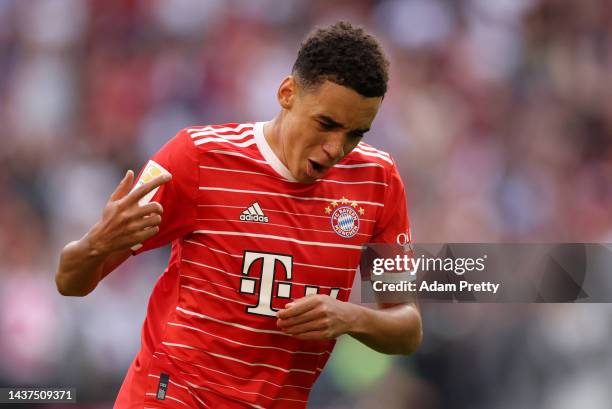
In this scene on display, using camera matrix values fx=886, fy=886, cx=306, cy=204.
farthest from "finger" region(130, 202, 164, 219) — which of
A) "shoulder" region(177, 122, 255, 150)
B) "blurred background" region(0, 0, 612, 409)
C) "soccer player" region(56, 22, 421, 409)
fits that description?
"blurred background" region(0, 0, 612, 409)

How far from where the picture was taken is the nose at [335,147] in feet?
10.0

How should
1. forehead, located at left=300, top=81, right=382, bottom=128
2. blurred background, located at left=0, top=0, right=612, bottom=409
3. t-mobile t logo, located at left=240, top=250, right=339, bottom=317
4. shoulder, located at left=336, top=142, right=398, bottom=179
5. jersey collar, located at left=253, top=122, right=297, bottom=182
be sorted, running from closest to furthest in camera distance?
forehead, located at left=300, top=81, right=382, bottom=128
t-mobile t logo, located at left=240, top=250, right=339, bottom=317
jersey collar, located at left=253, top=122, right=297, bottom=182
shoulder, located at left=336, top=142, right=398, bottom=179
blurred background, located at left=0, top=0, right=612, bottom=409

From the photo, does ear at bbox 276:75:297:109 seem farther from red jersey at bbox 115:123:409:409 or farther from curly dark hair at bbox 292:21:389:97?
red jersey at bbox 115:123:409:409

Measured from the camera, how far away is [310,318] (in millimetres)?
2889

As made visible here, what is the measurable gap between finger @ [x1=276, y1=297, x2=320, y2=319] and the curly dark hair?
2.43 feet

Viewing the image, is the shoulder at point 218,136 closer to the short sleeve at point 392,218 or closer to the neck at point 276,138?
the neck at point 276,138

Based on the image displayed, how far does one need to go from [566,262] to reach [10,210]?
166 inches

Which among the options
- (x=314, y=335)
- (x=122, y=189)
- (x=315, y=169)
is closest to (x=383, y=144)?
(x=315, y=169)

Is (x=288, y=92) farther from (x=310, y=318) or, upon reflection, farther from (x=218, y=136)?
(x=310, y=318)

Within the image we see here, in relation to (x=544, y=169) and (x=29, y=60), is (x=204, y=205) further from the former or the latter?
(x=29, y=60)

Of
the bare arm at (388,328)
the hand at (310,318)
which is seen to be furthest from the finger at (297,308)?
the bare arm at (388,328)

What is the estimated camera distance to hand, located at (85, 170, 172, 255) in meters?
2.78

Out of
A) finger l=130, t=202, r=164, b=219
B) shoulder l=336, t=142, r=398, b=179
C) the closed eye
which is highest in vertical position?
the closed eye

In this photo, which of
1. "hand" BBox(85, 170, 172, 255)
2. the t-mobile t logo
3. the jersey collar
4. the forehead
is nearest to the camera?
"hand" BBox(85, 170, 172, 255)
